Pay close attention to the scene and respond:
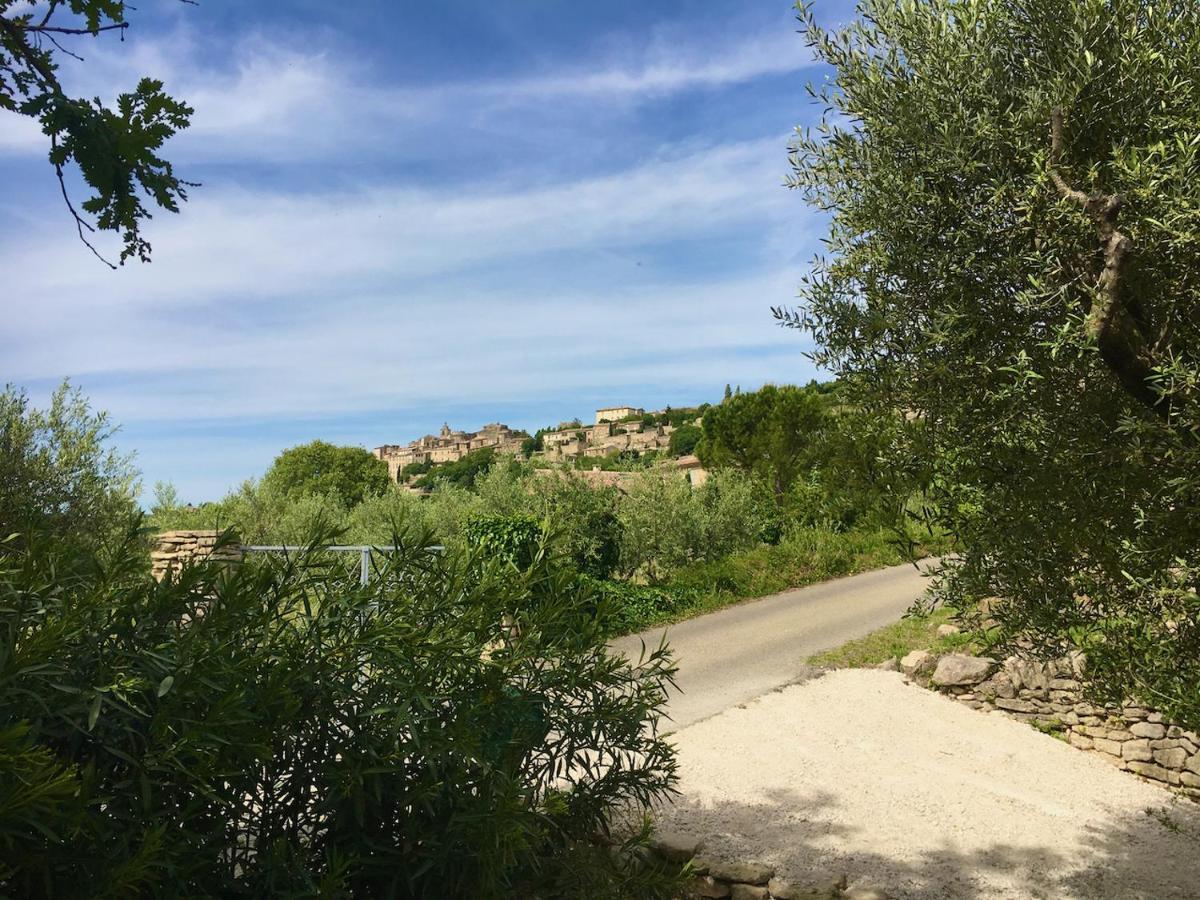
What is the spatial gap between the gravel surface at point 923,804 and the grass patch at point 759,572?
18.8 ft

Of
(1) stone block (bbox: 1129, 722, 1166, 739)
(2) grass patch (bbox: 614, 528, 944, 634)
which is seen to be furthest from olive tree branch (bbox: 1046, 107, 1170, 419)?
(2) grass patch (bbox: 614, 528, 944, 634)

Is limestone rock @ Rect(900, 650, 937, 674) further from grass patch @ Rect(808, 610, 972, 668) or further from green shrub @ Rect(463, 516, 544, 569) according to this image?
green shrub @ Rect(463, 516, 544, 569)

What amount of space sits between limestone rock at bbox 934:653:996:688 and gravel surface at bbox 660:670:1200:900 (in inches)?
14.7

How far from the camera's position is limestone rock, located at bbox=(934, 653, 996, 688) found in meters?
11.3

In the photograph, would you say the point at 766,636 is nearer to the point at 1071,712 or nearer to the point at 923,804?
the point at 1071,712

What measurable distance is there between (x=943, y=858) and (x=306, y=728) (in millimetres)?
6208

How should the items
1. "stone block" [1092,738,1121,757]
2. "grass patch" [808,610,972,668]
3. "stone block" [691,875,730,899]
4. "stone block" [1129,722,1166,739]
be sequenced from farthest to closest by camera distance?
"grass patch" [808,610,972,668] < "stone block" [1092,738,1121,757] < "stone block" [1129,722,1166,739] < "stone block" [691,875,730,899]

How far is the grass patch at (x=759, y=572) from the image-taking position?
17094 millimetres

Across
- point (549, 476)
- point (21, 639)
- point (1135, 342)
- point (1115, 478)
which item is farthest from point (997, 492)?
point (549, 476)

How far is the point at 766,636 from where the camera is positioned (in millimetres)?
14680

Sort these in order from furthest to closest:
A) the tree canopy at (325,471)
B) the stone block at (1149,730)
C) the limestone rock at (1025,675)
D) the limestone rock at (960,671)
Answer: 1. the tree canopy at (325,471)
2. the limestone rock at (960,671)
3. the limestone rock at (1025,675)
4. the stone block at (1149,730)

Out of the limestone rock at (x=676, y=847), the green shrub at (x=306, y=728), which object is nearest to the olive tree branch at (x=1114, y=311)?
the green shrub at (x=306, y=728)

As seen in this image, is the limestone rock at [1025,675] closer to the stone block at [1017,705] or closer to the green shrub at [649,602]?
the stone block at [1017,705]

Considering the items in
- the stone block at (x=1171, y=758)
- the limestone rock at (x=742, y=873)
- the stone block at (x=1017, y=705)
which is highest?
the limestone rock at (x=742, y=873)
